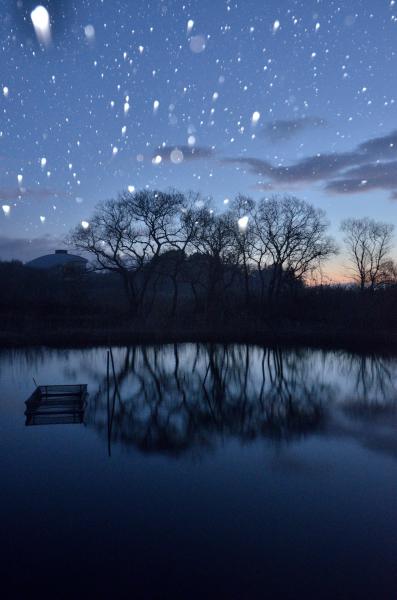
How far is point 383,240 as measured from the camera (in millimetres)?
55375

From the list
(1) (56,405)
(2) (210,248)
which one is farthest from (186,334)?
(1) (56,405)

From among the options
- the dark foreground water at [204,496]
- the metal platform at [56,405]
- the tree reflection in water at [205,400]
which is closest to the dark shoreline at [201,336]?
the tree reflection in water at [205,400]

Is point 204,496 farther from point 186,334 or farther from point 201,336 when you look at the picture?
point 186,334

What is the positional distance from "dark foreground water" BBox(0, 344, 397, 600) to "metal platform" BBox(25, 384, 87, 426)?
18.3 inches

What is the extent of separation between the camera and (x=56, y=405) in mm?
16250

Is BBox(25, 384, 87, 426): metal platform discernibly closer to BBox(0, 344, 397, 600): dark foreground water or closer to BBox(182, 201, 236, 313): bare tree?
BBox(0, 344, 397, 600): dark foreground water

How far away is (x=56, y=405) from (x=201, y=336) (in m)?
21.2

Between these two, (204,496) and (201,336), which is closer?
(204,496)

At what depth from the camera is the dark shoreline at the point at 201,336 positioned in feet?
107

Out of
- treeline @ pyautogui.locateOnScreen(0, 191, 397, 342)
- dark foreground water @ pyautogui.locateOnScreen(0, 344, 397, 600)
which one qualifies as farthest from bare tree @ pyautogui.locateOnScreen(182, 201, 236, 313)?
dark foreground water @ pyautogui.locateOnScreen(0, 344, 397, 600)

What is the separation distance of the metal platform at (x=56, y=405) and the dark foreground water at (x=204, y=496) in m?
0.46

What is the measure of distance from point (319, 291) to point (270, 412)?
109 ft

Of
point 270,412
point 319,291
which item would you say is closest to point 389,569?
point 270,412

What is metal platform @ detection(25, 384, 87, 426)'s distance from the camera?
14836mm
